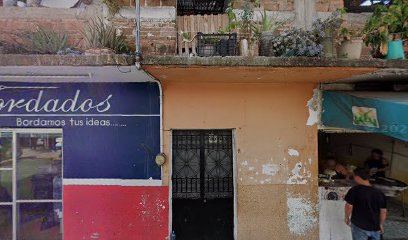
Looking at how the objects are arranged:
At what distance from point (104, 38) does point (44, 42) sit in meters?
0.90

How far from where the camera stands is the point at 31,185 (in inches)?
242

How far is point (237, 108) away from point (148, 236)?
277cm

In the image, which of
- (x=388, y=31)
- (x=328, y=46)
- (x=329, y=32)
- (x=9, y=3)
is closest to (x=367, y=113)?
(x=328, y=46)

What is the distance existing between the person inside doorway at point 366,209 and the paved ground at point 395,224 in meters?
1.87

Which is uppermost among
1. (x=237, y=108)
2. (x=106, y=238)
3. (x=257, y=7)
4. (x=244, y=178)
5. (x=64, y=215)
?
(x=257, y=7)

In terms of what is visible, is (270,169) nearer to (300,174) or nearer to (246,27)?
(300,174)

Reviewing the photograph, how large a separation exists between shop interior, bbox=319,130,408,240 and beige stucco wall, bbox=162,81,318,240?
306mm

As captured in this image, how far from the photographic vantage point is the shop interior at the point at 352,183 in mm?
5988

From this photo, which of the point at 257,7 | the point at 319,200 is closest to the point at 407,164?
the point at 319,200

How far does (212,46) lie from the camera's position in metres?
5.24

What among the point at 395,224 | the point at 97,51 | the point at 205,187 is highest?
the point at 97,51

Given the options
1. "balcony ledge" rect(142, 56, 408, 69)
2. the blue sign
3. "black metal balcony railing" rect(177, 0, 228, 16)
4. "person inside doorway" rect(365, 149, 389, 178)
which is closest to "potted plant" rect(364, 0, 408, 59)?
"balcony ledge" rect(142, 56, 408, 69)

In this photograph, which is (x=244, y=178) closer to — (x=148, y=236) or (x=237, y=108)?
(x=237, y=108)

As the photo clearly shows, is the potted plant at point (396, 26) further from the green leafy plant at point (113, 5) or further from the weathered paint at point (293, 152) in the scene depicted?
the green leafy plant at point (113, 5)
